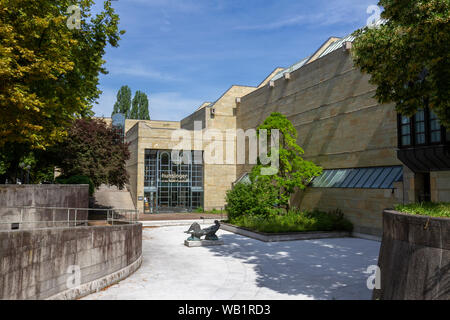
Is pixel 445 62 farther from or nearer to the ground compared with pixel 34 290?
farther from the ground

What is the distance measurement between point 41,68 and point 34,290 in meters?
9.33

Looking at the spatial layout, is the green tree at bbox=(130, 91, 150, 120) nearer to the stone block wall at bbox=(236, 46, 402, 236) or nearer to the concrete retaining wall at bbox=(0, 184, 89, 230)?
the stone block wall at bbox=(236, 46, 402, 236)

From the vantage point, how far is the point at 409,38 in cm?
977

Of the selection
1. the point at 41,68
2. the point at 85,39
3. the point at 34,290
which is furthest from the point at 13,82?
the point at 34,290

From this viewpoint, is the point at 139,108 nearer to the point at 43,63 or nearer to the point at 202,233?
the point at 202,233

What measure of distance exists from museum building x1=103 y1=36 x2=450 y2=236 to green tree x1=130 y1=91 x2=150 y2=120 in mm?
34932

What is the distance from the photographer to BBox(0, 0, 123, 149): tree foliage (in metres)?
12.8

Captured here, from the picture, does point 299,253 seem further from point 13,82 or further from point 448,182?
point 13,82

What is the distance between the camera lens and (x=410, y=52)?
10.0 m

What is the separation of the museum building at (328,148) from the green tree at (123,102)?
36.1 metres

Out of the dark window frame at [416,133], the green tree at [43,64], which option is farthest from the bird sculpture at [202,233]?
the dark window frame at [416,133]

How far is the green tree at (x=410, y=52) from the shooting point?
29.1 ft
